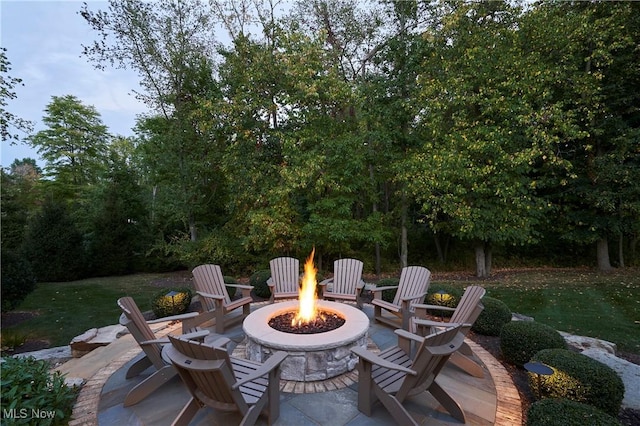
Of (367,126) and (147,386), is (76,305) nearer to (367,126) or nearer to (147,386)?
(147,386)

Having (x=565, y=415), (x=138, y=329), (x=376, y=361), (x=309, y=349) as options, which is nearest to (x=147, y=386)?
(x=138, y=329)

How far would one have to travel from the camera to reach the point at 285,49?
26.5 ft

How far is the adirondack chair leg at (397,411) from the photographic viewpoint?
7.73ft

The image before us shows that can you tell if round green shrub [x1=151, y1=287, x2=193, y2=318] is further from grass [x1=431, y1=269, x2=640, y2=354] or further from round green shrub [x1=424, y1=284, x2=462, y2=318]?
grass [x1=431, y1=269, x2=640, y2=354]

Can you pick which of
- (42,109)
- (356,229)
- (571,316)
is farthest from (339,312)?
(42,109)

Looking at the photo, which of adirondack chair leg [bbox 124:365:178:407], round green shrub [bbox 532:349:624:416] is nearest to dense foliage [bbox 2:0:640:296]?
adirondack chair leg [bbox 124:365:178:407]

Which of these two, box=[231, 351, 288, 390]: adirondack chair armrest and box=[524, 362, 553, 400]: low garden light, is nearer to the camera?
box=[231, 351, 288, 390]: adirondack chair armrest

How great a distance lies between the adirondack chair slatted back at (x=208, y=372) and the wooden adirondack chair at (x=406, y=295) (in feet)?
8.24

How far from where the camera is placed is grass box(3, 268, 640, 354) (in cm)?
521

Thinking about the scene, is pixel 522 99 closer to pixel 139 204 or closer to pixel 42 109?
pixel 139 204

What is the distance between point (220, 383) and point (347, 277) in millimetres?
3264

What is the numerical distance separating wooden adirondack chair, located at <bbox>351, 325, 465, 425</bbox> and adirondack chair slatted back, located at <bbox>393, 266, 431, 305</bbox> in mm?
1799

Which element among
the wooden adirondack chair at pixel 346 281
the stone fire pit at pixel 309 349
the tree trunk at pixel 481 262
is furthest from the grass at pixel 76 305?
the tree trunk at pixel 481 262

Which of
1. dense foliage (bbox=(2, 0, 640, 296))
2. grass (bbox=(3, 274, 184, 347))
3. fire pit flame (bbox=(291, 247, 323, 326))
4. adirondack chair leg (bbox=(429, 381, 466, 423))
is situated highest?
dense foliage (bbox=(2, 0, 640, 296))
